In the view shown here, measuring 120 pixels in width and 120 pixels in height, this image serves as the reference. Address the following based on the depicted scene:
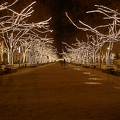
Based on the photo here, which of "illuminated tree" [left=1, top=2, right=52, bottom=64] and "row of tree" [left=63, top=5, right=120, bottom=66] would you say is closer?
"row of tree" [left=63, top=5, right=120, bottom=66]

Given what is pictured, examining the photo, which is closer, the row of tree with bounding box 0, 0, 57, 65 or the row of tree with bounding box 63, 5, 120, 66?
the row of tree with bounding box 63, 5, 120, 66

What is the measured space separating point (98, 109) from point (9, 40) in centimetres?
4158

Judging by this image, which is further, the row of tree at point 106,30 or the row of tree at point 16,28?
the row of tree at point 16,28

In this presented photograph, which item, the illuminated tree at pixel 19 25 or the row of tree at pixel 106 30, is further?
the illuminated tree at pixel 19 25

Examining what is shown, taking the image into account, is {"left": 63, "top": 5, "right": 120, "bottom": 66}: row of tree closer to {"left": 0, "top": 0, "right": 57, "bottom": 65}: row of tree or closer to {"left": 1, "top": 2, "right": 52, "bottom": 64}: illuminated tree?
{"left": 1, "top": 2, "right": 52, "bottom": 64}: illuminated tree

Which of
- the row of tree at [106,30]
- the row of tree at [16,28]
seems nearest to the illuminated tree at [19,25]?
the row of tree at [16,28]

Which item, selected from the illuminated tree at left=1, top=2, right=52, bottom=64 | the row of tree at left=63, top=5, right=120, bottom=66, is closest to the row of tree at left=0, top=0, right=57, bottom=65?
the illuminated tree at left=1, top=2, right=52, bottom=64

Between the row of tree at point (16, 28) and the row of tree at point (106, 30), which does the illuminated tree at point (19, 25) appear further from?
the row of tree at point (106, 30)

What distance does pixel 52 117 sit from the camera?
1048cm

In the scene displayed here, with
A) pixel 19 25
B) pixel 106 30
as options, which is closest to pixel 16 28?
pixel 19 25

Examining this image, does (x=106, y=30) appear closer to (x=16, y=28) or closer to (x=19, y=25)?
(x=16, y=28)

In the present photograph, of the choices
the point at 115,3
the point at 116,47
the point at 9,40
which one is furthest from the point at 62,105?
the point at 116,47

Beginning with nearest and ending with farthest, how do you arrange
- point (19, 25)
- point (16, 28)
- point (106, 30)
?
1. point (19, 25)
2. point (16, 28)
3. point (106, 30)

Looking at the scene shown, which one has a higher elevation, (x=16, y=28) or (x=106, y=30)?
(x=106, y=30)
